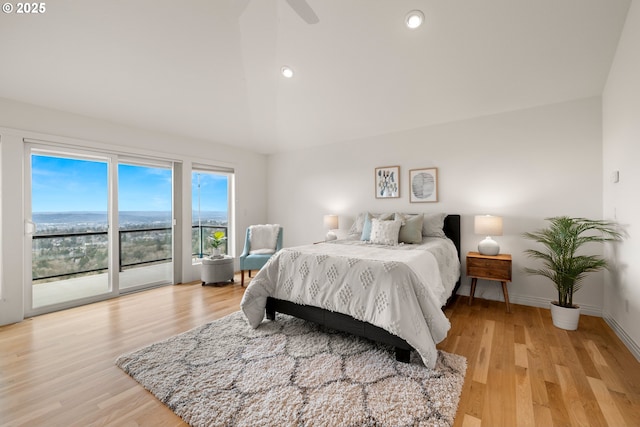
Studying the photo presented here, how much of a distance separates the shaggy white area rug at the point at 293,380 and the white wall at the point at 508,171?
80.6 inches

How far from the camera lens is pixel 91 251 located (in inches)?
144

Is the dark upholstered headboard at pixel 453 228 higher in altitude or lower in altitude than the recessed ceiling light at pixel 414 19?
lower

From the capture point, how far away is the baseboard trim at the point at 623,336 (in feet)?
7.06

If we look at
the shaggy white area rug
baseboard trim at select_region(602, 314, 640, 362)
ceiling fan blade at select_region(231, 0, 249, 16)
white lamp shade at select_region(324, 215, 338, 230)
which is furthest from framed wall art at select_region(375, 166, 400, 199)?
ceiling fan blade at select_region(231, 0, 249, 16)

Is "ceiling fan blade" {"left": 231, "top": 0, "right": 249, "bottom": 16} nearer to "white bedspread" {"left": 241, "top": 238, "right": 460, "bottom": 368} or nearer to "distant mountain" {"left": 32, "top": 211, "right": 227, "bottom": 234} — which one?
"white bedspread" {"left": 241, "top": 238, "right": 460, "bottom": 368}

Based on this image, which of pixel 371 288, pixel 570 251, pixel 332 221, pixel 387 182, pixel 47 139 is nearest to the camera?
pixel 371 288

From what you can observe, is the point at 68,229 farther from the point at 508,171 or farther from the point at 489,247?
the point at 508,171

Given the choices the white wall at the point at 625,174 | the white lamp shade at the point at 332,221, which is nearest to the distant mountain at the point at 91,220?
the white lamp shade at the point at 332,221

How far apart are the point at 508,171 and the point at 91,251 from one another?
18.1 feet

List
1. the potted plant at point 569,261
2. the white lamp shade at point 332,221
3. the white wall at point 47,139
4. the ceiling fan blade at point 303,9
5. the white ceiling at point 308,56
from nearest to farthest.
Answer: the ceiling fan blade at point 303,9 → the white ceiling at point 308,56 → the potted plant at point 569,261 → the white wall at point 47,139 → the white lamp shade at point 332,221

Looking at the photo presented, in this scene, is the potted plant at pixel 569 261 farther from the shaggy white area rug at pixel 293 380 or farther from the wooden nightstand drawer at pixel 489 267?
the shaggy white area rug at pixel 293 380

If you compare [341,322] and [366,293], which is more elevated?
[366,293]

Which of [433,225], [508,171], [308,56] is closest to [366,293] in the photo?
[433,225]

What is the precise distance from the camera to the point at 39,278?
10.8ft
